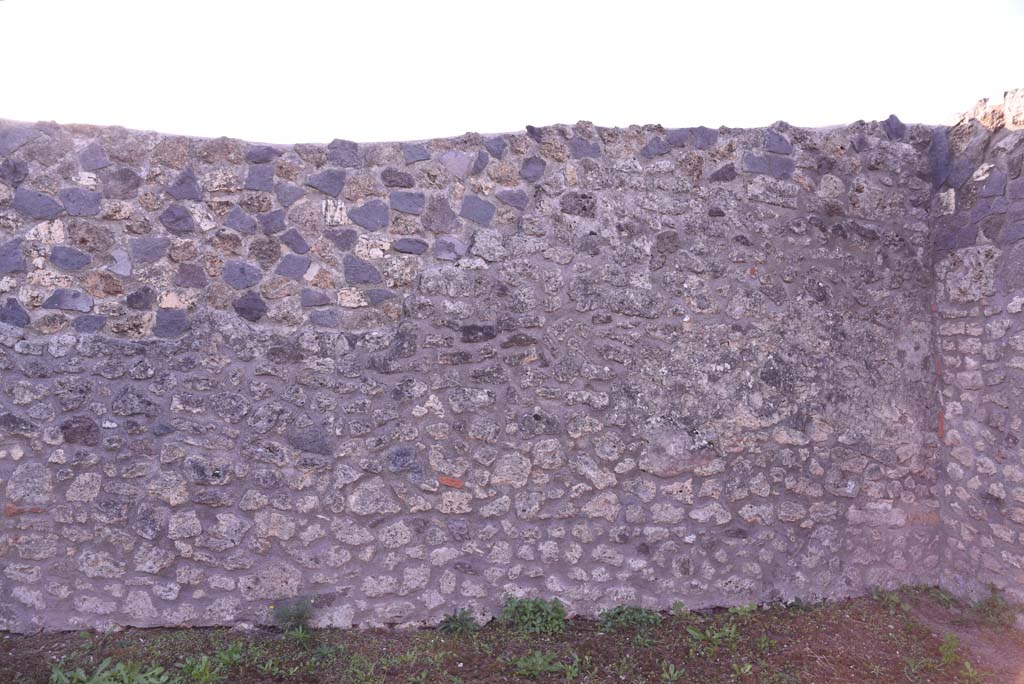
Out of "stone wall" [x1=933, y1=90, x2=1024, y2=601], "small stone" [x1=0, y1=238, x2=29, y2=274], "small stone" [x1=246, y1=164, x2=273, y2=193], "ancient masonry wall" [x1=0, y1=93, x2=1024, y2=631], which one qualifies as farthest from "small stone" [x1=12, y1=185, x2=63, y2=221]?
"stone wall" [x1=933, y1=90, x2=1024, y2=601]

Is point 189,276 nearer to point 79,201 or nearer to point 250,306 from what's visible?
point 250,306

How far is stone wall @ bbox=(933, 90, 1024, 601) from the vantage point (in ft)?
11.8

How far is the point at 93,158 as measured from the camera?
3547mm

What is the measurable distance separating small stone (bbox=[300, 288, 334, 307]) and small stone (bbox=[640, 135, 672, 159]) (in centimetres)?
177

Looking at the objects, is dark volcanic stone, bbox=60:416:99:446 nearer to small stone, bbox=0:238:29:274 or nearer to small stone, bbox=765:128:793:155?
small stone, bbox=0:238:29:274

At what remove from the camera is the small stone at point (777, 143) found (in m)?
3.96

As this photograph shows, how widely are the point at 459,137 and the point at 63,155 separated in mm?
1891

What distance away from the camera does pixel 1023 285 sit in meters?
3.55

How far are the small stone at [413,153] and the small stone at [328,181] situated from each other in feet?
1.07

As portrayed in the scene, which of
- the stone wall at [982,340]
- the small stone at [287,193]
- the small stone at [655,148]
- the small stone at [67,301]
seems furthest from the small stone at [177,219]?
the stone wall at [982,340]

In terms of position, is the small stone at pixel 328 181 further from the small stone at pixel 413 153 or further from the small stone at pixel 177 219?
the small stone at pixel 177 219

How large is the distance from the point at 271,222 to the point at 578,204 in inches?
60.3

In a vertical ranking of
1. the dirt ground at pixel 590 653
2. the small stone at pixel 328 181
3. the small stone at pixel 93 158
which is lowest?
the dirt ground at pixel 590 653

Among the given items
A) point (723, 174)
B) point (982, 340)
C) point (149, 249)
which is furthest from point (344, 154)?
point (982, 340)
